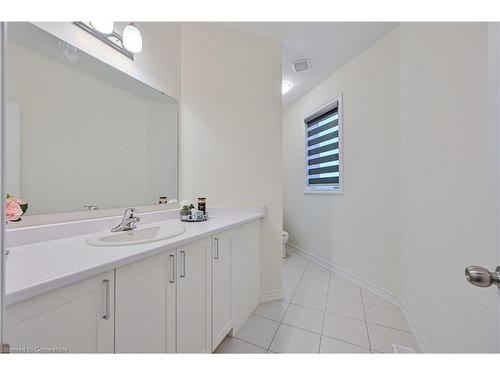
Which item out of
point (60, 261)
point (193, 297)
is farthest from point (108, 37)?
point (193, 297)

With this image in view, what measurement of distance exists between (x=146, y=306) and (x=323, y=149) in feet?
8.74

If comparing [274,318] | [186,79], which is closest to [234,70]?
[186,79]

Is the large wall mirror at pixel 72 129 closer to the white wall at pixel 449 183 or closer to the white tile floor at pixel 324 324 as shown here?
the white tile floor at pixel 324 324

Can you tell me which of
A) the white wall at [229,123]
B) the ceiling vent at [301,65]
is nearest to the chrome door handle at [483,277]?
the white wall at [229,123]

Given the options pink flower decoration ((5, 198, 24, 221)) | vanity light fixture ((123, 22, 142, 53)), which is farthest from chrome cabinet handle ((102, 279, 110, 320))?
vanity light fixture ((123, 22, 142, 53))

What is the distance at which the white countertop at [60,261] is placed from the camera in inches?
20.7

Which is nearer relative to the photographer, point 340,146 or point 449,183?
point 449,183

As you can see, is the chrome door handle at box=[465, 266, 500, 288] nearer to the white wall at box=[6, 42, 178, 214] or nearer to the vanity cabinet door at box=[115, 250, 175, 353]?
the vanity cabinet door at box=[115, 250, 175, 353]

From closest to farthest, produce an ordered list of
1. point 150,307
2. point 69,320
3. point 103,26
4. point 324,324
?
1. point 69,320
2. point 150,307
3. point 103,26
4. point 324,324

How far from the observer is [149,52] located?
1.62 metres

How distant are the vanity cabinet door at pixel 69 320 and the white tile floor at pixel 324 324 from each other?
89 cm

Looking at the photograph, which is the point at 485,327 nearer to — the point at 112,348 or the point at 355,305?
the point at 355,305

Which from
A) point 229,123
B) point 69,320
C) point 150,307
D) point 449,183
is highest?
point 229,123

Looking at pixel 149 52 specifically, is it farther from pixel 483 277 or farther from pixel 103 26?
pixel 483 277
